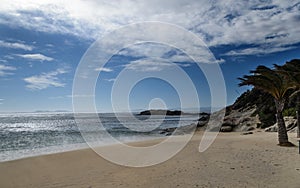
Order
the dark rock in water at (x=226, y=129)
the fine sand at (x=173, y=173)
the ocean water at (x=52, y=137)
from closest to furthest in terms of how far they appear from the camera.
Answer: the fine sand at (x=173, y=173)
the ocean water at (x=52, y=137)
the dark rock in water at (x=226, y=129)

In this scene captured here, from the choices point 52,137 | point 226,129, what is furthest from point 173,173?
point 52,137

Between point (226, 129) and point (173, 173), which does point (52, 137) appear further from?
point (173, 173)

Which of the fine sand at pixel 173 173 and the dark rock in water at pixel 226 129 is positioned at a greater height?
the dark rock in water at pixel 226 129

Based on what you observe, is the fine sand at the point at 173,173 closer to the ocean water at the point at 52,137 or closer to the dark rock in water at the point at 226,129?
the ocean water at the point at 52,137

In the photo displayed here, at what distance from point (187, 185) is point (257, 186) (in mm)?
1741

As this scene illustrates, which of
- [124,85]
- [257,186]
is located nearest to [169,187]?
[257,186]

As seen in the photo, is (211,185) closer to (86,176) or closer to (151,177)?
(151,177)

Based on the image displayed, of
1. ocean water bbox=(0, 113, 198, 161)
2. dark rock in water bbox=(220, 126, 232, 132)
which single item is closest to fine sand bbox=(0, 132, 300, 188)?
ocean water bbox=(0, 113, 198, 161)

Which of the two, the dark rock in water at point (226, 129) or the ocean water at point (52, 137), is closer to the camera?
the ocean water at point (52, 137)

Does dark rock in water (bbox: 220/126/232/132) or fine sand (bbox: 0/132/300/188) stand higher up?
dark rock in water (bbox: 220/126/232/132)

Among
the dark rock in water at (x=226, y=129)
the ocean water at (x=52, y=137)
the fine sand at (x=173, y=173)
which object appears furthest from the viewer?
the dark rock in water at (x=226, y=129)

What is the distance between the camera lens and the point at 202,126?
1404 inches

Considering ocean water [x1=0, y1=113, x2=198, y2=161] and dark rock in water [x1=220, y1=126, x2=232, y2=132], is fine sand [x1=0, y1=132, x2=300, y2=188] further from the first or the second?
dark rock in water [x1=220, y1=126, x2=232, y2=132]

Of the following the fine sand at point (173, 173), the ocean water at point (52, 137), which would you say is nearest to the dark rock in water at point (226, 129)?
the ocean water at point (52, 137)
